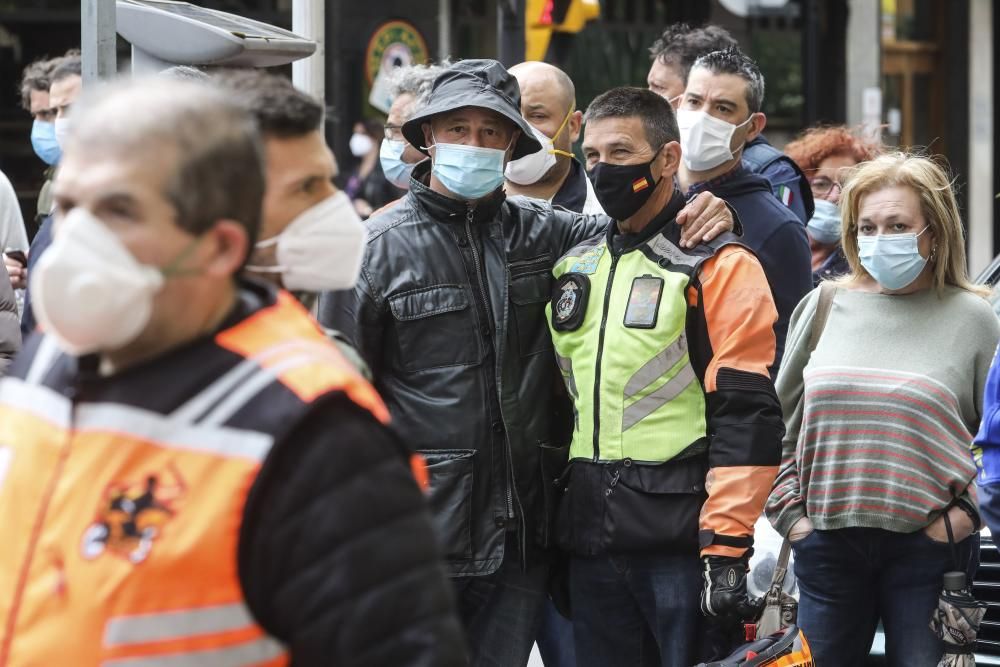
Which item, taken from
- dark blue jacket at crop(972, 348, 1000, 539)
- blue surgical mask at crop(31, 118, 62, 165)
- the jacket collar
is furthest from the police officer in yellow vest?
blue surgical mask at crop(31, 118, 62, 165)

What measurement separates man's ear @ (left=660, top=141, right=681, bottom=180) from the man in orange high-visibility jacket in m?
2.60

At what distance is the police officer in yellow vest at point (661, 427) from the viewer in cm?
415

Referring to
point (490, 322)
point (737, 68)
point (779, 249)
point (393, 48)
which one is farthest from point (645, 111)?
point (393, 48)

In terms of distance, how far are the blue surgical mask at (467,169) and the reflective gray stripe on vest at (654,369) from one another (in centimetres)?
63

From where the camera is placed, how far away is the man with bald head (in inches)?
231

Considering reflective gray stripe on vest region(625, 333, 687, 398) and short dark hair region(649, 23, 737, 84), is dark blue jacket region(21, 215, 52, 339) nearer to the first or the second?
reflective gray stripe on vest region(625, 333, 687, 398)

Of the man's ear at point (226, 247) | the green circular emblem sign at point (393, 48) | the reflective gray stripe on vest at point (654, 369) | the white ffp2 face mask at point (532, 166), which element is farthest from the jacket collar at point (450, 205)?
the green circular emblem sign at point (393, 48)

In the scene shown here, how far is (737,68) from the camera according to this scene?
606cm

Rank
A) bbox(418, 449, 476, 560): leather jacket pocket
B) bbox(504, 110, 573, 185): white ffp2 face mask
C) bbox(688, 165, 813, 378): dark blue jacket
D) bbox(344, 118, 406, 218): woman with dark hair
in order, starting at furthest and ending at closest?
bbox(344, 118, 406, 218): woman with dark hair, bbox(504, 110, 573, 185): white ffp2 face mask, bbox(688, 165, 813, 378): dark blue jacket, bbox(418, 449, 476, 560): leather jacket pocket

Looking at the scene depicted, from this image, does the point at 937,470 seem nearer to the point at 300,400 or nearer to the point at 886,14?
the point at 300,400

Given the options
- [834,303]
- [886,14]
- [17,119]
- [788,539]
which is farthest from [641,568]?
[886,14]

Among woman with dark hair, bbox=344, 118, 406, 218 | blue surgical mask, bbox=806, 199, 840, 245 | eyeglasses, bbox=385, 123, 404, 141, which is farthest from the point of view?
woman with dark hair, bbox=344, 118, 406, 218

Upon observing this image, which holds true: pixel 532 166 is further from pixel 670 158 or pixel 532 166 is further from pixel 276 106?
pixel 276 106

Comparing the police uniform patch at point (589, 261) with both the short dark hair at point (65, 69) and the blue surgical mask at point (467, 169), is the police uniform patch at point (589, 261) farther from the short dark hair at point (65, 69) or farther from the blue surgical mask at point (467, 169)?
the short dark hair at point (65, 69)
